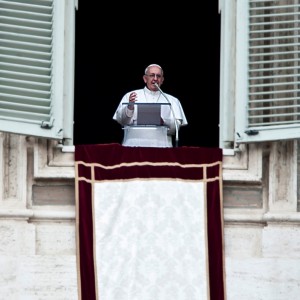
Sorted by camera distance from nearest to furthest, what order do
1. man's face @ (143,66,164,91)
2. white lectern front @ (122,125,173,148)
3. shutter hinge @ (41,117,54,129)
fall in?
shutter hinge @ (41,117,54,129)
white lectern front @ (122,125,173,148)
man's face @ (143,66,164,91)

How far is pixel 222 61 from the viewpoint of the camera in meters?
14.8

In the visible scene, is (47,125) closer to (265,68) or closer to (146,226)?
(146,226)

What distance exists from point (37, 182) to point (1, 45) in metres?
1.02

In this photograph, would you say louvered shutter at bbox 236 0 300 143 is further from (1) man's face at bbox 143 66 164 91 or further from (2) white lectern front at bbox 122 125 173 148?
(1) man's face at bbox 143 66 164 91

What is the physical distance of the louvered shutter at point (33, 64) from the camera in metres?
14.3

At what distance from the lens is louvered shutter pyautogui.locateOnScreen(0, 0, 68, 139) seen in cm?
1429

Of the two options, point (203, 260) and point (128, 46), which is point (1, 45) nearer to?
point (203, 260)

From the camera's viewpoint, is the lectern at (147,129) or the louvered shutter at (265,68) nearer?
the louvered shutter at (265,68)

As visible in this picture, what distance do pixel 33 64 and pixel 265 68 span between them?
1652 millimetres

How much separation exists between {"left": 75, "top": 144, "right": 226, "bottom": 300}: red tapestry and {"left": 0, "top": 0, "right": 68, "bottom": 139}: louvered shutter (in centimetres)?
38

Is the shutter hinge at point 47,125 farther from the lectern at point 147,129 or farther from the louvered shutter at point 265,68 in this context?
the louvered shutter at point 265,68

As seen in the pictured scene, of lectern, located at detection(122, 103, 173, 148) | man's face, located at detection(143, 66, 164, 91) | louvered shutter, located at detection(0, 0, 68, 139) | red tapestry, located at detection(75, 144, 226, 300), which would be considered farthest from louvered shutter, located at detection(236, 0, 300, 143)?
louvered shutter, located at detection(0, 0, 68, 139)

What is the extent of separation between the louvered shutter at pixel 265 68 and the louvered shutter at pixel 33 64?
1.28 metres

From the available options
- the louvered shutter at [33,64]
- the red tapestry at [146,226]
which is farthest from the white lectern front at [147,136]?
the louvered shutter at [33,64]
